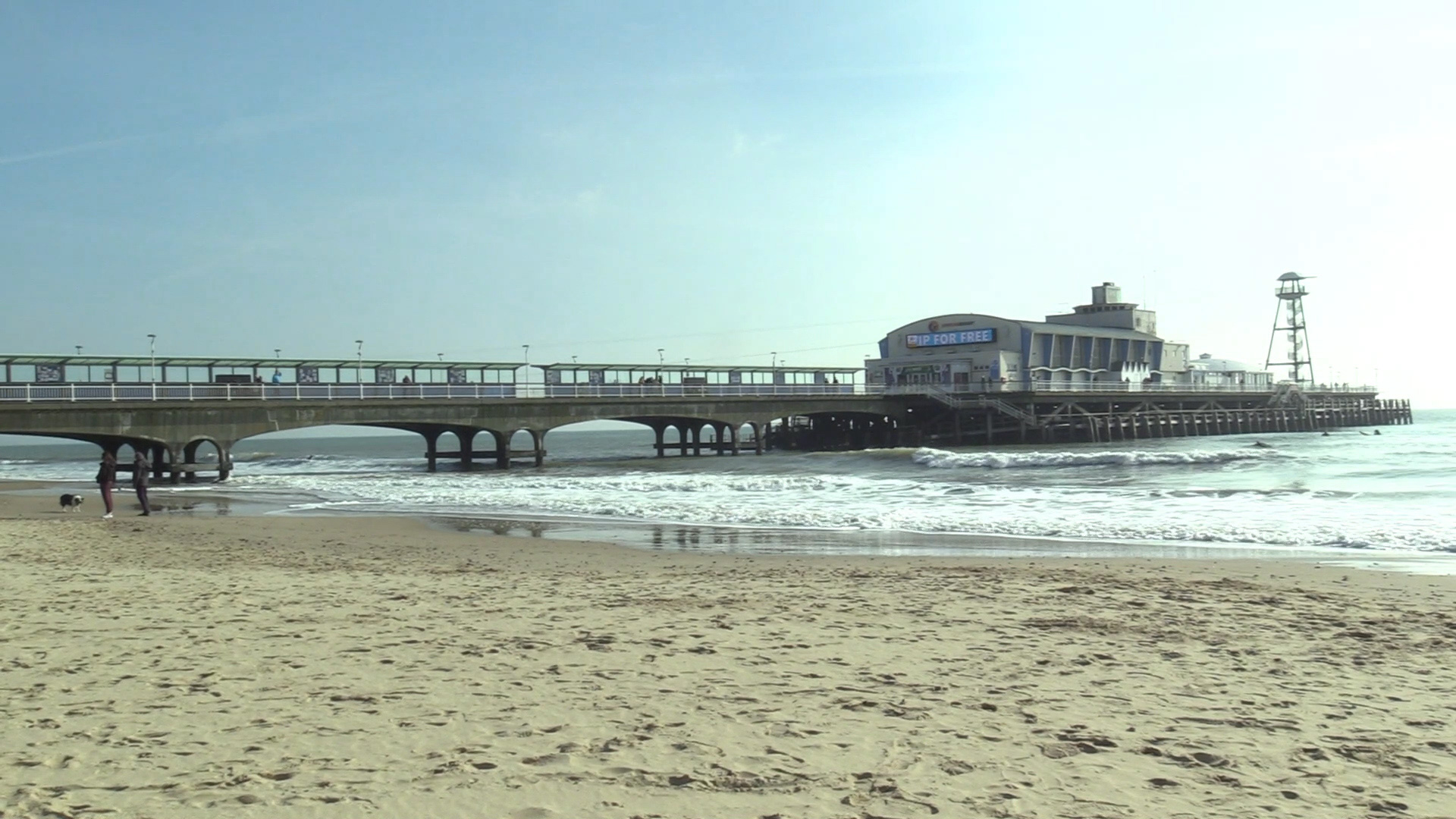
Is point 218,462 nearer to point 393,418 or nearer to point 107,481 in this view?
point 393,418

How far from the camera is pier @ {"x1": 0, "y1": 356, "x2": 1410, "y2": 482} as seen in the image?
128 feet

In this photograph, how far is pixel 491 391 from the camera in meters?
49.8

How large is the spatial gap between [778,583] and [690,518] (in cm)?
1066

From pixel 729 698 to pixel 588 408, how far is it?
47304 mm

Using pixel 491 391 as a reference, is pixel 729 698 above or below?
below

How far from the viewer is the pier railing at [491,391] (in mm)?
37812

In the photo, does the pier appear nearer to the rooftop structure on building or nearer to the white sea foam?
the rooftop structure on building

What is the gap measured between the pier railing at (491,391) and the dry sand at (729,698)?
100 ft

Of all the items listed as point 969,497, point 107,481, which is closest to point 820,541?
point 969,497

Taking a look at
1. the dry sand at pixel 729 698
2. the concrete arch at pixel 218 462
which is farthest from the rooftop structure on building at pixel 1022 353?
the dry sand at pixel 729 698

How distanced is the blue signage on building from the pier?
5.73 metres

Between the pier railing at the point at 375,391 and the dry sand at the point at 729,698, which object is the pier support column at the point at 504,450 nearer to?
the pier railing at the point at 375,391

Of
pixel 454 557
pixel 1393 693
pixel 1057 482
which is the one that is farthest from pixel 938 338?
pixel 1393 693

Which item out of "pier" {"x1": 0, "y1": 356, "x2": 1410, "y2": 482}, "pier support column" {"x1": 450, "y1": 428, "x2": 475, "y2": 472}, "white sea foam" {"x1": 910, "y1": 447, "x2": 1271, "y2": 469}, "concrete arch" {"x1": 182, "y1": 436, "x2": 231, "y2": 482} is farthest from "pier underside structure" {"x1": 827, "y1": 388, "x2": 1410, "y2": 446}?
"concrete arch" {"x1": 182, "y1": 436, "x2": 231, "y2": 482}
